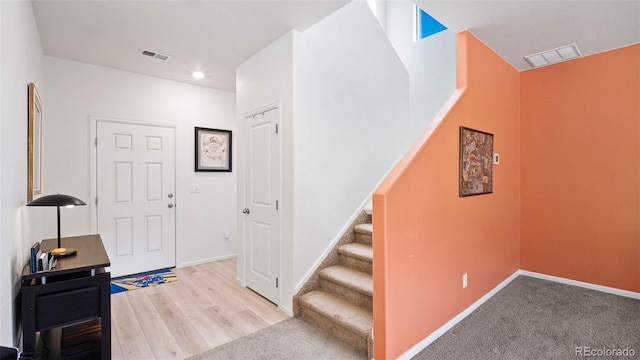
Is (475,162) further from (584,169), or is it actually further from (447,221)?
(584,169)

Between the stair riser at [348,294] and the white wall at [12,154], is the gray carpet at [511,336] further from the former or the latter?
the white wall at [12,154]

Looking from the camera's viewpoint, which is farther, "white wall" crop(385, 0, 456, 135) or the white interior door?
"white wall" crop(385, 0, 456, 135)

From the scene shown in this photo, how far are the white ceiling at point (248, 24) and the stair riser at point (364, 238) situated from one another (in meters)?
2.09

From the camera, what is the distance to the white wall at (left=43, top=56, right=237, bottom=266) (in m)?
3.35

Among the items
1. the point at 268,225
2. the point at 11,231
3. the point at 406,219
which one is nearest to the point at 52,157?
the point at 11,231

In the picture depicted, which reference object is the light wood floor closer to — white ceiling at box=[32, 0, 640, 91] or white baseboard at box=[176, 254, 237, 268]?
white baseboard at box=[176, 254, 237, 268]

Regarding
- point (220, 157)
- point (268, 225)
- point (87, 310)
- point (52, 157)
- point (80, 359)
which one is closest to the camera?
point (87, 310)

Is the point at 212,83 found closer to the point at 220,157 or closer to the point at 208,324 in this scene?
the point at 220,157

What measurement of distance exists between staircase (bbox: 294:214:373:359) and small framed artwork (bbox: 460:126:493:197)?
3.44 ft

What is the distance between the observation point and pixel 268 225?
3.10 metres

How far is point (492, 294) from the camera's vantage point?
316 cm

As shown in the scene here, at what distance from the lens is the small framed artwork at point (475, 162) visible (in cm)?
269

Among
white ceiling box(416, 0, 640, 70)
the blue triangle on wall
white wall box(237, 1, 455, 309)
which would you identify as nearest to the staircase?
white wall box(237, 1, 455, 309)

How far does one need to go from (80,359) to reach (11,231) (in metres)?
1.02
